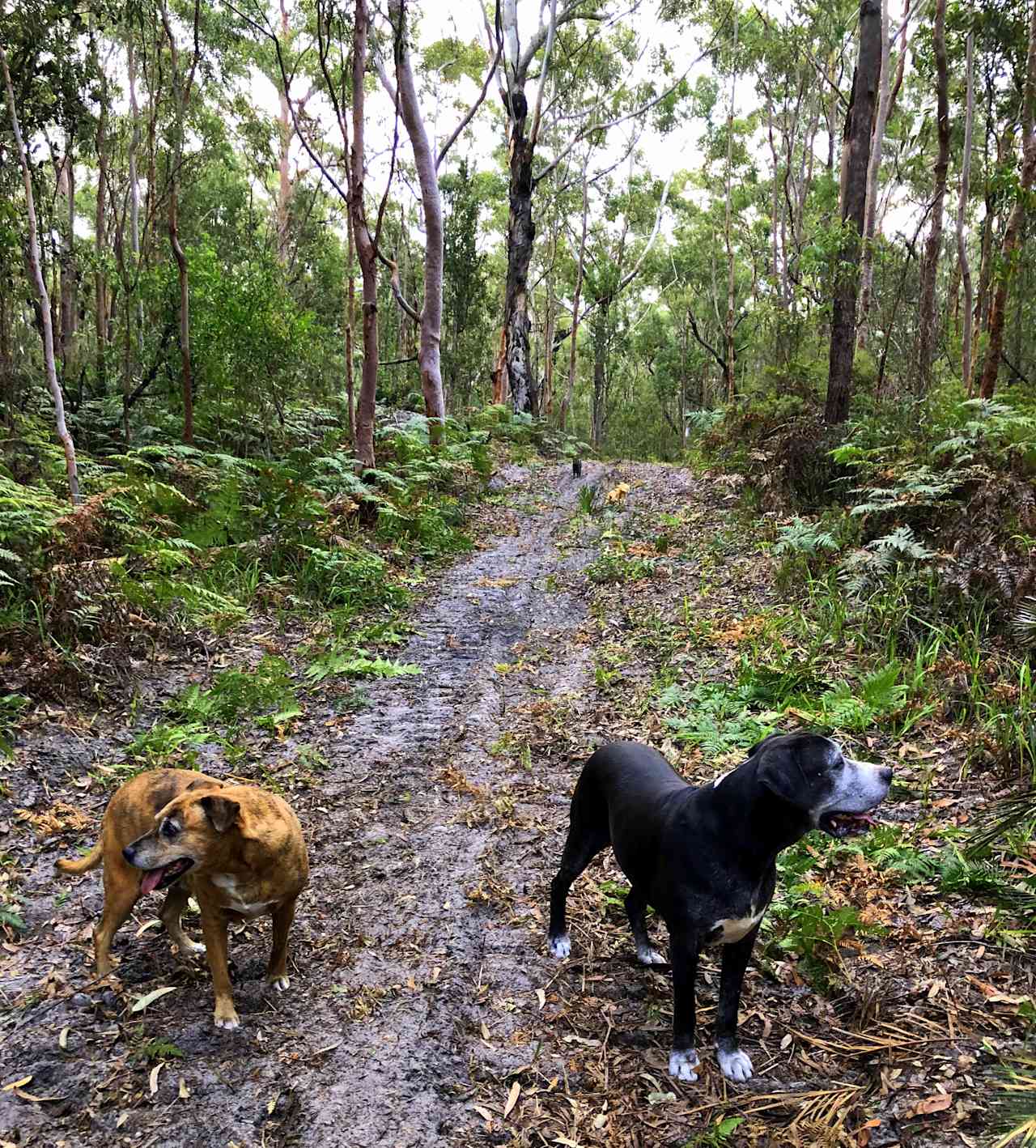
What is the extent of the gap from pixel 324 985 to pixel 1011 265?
10.0 m

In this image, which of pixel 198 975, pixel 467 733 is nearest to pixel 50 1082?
pixel 198 975

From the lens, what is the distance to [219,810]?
3.00 m

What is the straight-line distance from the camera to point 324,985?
3.37 metres

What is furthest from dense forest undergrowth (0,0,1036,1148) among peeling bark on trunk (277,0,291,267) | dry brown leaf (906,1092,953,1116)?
peeling bark on trunk (277,0,291,267)

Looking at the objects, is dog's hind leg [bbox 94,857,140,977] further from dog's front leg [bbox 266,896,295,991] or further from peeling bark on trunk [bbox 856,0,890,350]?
peeling bark on trunk [bbox 856,0,890,350]

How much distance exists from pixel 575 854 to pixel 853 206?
404 inches

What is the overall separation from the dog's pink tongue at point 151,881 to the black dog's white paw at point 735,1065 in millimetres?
2264

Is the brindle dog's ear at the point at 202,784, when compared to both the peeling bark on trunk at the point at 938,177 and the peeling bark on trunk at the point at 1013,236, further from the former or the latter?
the peeling bark on trunk at the point at 938,177

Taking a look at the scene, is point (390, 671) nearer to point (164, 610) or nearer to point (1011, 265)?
point (164, 610)

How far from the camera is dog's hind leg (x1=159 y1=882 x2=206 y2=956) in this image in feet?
11.5

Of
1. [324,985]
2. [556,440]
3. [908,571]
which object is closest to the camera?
[324,985]

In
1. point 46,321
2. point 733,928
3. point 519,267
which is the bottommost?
point 733,928

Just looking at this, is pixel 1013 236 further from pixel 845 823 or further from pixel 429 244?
pixel 429 244

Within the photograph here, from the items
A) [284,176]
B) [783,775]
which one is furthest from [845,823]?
[284,176]
